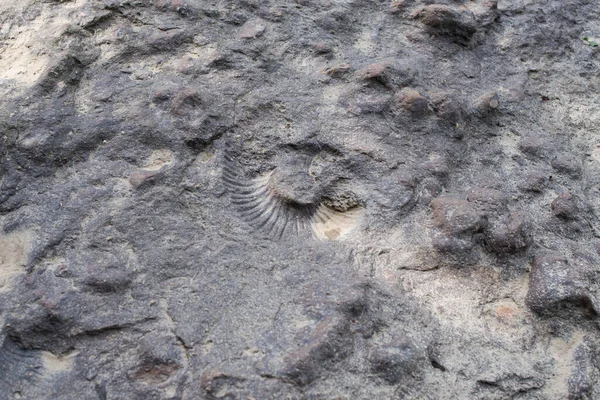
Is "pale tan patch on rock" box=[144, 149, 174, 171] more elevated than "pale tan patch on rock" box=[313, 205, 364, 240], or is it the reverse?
"pale tan patch on rock" box=[144, 149, 174, 171]

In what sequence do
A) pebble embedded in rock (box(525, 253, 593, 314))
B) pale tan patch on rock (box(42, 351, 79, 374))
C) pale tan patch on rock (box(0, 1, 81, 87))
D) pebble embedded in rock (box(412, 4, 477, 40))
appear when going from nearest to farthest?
1. pale tan patch on rock (box(42, 351, 79, 374))
2. pebble embedded in rock (box(525, 253, 593, 314))
3. pale tan patch on rock (box(0, 1, 81, 87))
4. pebble embedded in rock (box(412, 4, 477, 40))

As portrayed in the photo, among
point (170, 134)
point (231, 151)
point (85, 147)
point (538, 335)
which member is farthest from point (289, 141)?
point (538, 335)

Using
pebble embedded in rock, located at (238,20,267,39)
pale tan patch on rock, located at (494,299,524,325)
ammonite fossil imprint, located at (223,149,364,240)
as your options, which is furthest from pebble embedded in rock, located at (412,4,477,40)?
pale tan patch on rock, located at (494,299,524,325)

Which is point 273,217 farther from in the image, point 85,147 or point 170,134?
point 85,147

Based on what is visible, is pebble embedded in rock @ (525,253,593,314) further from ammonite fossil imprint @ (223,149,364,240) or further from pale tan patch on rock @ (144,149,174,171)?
pale tan patch on rock @ (144,149,174,171)

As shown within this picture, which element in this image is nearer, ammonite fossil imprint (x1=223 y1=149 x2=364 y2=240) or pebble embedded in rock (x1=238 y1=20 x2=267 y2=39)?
ammonite fossil imprint (x1=223 y1=149 x2=364 y2=240)

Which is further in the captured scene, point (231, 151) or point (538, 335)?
point (231, 151)

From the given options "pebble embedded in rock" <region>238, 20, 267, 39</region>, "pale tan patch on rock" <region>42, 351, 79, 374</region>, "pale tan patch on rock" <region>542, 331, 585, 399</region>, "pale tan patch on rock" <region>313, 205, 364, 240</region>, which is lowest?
"pale tan patch on rock" <region>542, 331, 585, 399</region>

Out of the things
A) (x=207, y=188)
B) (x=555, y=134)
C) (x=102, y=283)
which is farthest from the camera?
(x=555, y=134)

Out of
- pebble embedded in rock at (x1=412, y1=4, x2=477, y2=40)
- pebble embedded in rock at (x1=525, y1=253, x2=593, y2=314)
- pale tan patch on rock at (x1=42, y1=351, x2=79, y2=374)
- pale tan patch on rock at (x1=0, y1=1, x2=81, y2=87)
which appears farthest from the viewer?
pebble embedded in rock at (x1=412, y1=4, x2=477, y2=40)
